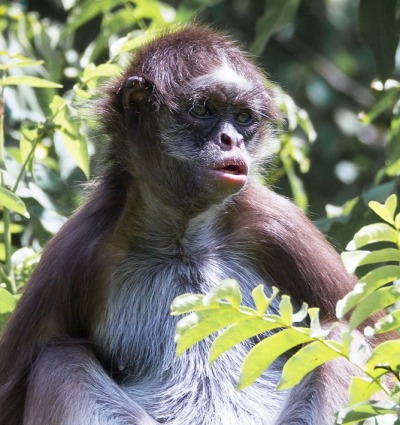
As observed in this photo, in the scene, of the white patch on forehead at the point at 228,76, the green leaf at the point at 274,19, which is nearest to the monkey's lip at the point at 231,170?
the white patch on forehead at the point at 228,76

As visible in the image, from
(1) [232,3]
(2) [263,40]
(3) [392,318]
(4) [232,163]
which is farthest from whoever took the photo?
(1) [232,3]

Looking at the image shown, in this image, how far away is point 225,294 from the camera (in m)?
3.67

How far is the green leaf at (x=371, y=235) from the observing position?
12.2ft

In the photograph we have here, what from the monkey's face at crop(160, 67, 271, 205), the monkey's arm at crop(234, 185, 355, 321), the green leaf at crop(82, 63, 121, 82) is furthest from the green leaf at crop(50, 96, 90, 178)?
the monkey's arm at crop(234, 185, 355, 321)

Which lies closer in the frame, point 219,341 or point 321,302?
point 219,341

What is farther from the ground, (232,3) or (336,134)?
(232,3)

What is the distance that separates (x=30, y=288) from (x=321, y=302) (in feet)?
5.27

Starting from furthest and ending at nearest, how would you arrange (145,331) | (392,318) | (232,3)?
(232,3), (145,331), (392,318)

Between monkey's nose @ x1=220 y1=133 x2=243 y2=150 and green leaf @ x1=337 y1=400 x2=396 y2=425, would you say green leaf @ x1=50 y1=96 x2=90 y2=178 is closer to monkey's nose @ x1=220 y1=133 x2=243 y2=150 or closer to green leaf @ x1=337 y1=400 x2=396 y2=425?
monkey's nose @ x1=220 y1=133 x2=243 y2=150

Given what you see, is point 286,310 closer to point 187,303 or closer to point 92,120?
point 187,303

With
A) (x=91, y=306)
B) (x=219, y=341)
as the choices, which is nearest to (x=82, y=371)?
(x=91, y=306)

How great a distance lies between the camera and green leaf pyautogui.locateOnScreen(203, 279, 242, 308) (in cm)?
362

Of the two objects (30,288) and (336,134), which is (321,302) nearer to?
(30,288)

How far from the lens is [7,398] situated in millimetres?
6191
